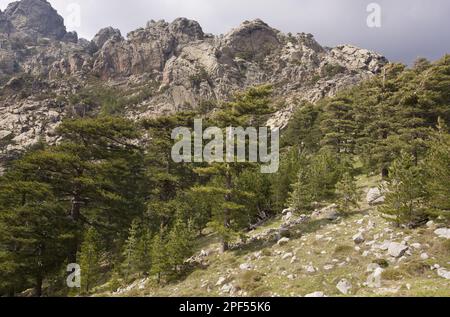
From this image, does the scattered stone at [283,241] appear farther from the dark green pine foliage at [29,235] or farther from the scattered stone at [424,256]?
the dark green pine foliage at [29,235]

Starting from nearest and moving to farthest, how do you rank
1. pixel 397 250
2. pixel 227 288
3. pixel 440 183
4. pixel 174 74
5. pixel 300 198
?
pixel 397 250
pixel 440 183
pixel 227 288
pixel 300 198
pixel 174 74

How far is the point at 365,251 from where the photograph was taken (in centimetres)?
1571

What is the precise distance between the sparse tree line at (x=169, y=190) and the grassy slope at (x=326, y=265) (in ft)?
4.21

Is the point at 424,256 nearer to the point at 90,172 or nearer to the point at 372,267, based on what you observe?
the point at 372,267

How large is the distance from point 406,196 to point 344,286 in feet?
21.3

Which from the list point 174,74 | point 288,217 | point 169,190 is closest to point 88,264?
point 169,190

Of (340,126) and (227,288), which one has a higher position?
(340,126)

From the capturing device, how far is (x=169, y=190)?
108ft

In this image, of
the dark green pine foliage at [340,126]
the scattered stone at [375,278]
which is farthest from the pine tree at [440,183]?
the dark green pine foliage at [340,126]

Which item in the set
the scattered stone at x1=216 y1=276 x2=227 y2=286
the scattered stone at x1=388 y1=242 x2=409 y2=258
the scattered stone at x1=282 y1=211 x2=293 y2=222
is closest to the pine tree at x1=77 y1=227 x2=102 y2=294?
the scattered stone at x1=216 y1=276 x2=227 y2=286

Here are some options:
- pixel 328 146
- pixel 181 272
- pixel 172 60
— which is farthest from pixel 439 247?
pixel 172 60

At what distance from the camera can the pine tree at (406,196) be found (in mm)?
16531

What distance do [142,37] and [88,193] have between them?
154715 millimetres

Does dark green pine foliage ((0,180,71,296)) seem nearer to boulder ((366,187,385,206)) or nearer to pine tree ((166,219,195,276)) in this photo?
pine tree ((166,219,195,276))
